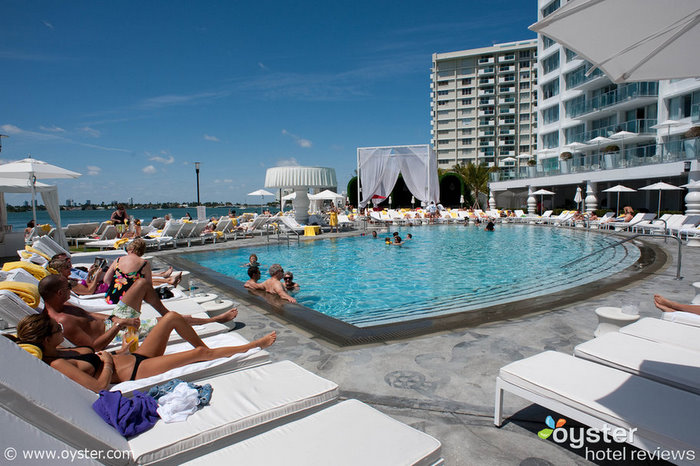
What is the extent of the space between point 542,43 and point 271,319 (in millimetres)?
36609

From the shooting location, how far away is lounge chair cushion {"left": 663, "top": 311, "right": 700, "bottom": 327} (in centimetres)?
359

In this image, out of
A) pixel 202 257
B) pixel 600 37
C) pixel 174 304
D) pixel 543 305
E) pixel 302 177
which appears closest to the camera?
pixel 600 37

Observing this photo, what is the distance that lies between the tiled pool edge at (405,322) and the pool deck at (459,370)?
12 cm

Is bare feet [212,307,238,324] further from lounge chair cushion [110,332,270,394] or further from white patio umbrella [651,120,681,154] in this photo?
white patio umbrella [651,120,681,154]

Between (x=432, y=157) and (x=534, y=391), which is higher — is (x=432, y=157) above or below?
above

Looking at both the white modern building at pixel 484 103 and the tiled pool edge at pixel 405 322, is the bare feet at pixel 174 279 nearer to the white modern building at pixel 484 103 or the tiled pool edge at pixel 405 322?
the tiled pool edge at pixel 405 322

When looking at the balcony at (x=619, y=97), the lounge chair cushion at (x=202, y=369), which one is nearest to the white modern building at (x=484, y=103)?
the balcony at (x=619, y=97)

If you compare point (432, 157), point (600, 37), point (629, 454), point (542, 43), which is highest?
point (542, 43)

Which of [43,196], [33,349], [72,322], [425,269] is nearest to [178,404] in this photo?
[33,349]

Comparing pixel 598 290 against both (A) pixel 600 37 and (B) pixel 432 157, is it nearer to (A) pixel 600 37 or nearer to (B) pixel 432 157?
(A) pixel 600 37

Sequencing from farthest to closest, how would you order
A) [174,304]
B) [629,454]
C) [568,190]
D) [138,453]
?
[568,190] → [174,304] → [629,454] → [138,453]

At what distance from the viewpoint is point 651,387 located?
2.30 metres

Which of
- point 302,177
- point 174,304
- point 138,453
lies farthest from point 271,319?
point 302,177

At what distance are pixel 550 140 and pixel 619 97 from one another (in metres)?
8.80
